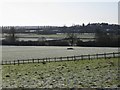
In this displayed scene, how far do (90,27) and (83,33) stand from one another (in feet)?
23.7

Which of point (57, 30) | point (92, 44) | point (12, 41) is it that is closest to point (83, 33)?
point (57, 30)

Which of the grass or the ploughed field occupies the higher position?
the grass

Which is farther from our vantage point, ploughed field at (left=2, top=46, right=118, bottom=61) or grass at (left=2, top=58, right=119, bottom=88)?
ploughed field at (left=2, top=46, right=118, bottom=61)

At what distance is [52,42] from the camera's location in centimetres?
9994

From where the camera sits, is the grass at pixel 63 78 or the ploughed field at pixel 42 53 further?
the ploughed field at pixel 42 53

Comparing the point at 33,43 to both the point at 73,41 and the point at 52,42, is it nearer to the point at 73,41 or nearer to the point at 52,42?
the point at 52,42

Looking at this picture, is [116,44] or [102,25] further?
[102,25]

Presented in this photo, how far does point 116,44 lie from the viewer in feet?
266

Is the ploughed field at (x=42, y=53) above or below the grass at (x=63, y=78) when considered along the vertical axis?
below

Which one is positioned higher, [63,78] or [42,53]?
[63,78]

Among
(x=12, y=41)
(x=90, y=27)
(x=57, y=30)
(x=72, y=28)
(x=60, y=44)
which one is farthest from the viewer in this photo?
(x=57, y=30)

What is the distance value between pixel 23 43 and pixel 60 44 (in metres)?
12.4

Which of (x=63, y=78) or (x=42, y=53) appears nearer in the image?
(x=63, y=78)

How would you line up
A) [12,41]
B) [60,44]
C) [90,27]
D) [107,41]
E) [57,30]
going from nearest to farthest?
1. [107,41]
2. [60,44]
3. [12,41]
4. [90,27]
5. [57,30]
